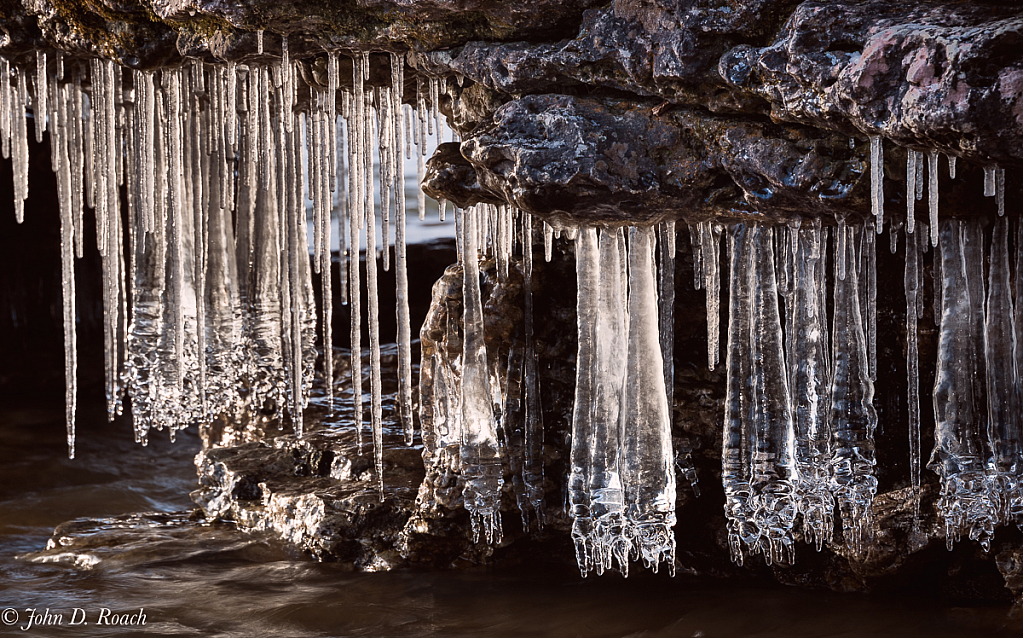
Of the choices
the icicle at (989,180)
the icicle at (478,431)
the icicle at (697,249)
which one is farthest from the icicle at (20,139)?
the icicle at (989,180)

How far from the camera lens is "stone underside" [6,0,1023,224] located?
260 cm

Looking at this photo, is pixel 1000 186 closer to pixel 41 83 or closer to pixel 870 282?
pixel 870 282

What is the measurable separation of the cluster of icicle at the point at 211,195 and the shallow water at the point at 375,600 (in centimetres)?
85

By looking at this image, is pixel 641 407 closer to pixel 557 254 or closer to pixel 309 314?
pixel 557 254

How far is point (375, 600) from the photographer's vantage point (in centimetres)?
499

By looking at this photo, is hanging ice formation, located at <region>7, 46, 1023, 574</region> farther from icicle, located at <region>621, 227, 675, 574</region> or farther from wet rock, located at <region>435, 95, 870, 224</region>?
wet rock, located at <region>435, 95, 870, 224</region>

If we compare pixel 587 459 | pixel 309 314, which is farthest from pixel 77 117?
pixel 587 459

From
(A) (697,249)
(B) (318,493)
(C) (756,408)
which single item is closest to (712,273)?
(A) (697,249)

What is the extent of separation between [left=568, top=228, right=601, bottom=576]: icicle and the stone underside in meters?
0.48

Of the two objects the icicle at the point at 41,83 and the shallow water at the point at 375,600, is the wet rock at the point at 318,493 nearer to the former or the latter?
the shallow water at the point at 375,600

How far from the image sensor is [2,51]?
15.3ft

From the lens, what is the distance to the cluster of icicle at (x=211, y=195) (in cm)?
452

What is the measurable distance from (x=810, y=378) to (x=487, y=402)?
1739 mm

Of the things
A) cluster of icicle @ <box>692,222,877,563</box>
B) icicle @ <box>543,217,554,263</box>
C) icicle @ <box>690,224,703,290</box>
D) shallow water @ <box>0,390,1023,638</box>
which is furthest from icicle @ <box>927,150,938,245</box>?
shallow water @ <box>0,390,1023,638</box>
